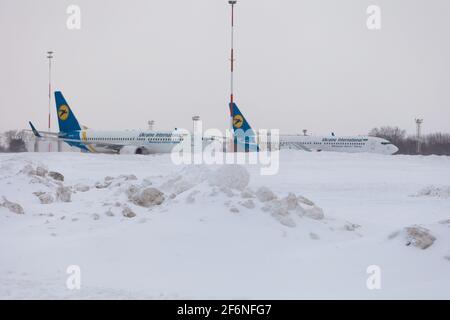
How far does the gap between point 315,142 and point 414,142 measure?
5832 centimetres

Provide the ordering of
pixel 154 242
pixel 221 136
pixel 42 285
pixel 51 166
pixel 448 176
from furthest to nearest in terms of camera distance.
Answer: pixel 221 136 < pixel 51 166 < pixel 448 176 < pixel 154 242 < pixel 42 285

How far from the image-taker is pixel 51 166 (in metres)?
31.2

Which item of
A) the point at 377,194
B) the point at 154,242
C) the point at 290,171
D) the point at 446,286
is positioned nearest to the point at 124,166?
the point at 290,171

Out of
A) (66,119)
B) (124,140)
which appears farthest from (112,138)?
(66,119)

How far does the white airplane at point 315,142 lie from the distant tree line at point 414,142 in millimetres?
40441

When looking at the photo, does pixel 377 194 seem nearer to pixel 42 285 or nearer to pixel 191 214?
pixel 191 214

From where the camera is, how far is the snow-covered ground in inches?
320

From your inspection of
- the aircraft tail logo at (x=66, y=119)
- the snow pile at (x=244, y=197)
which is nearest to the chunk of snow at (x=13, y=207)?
the snow pile at (x=244, y=197)

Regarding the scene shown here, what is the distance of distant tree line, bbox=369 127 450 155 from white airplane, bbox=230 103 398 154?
40.4 m

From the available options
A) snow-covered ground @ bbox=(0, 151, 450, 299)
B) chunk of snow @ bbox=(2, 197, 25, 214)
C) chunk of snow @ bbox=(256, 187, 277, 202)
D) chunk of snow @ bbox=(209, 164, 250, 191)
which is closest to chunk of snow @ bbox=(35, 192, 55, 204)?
snow-covered ground @ bbox=(0, 151, 450, 299)

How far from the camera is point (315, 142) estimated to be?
50.0m

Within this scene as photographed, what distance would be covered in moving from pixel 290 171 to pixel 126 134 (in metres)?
27.6

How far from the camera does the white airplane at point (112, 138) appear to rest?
50.8 metres

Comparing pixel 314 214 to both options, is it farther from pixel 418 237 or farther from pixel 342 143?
pixel 342 143
